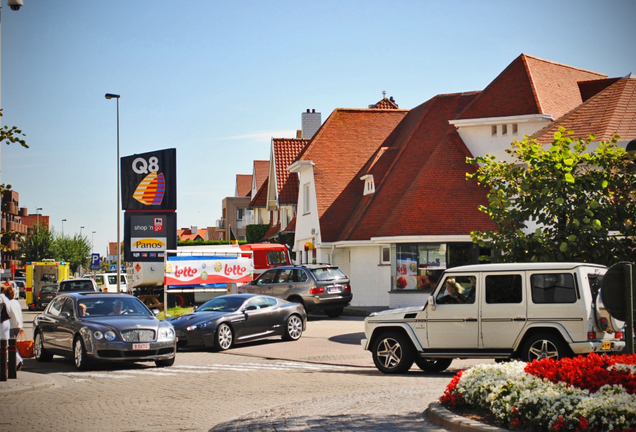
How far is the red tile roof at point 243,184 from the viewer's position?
91.8 metres

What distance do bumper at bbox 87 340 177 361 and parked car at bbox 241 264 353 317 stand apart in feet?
38.1

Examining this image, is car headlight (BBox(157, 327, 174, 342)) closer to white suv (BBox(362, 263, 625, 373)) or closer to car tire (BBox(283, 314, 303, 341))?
white suv (BBox(362, 263, 625, 373))

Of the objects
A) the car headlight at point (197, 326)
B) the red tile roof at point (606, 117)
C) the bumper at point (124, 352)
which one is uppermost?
the red tile roof at point (606, 117)

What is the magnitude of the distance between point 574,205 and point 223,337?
876 centimetres

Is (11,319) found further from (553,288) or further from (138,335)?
(553,288)

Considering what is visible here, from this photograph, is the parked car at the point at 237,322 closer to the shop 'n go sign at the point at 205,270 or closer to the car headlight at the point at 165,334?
the car headlight at the point at 165,334

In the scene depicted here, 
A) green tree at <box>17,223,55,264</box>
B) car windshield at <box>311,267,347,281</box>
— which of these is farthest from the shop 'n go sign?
green tree at <box>17,223,55,264</box>

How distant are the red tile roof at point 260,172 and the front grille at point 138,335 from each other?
1907 inches

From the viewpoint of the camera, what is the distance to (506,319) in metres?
12.5

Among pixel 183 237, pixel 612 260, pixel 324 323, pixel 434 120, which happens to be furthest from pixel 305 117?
pixel 183 237

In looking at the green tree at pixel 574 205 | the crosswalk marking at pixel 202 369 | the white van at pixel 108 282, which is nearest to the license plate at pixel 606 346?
the green tree at pixel 574 205

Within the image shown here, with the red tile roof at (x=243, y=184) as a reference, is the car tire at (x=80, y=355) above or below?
below

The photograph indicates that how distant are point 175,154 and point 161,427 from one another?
2369cm

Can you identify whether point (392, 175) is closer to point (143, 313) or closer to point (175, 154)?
point (175, 154)
